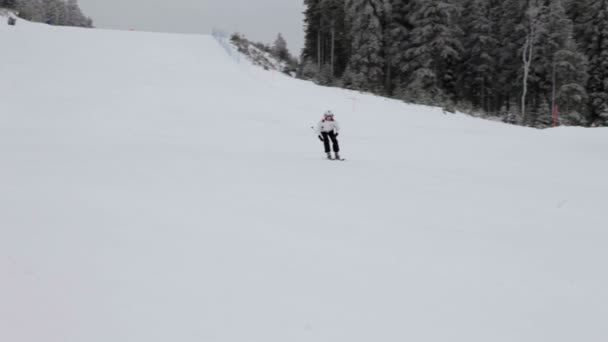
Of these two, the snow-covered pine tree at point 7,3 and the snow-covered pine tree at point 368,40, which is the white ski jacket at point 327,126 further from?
the snow-covered pine tree at point 7,3

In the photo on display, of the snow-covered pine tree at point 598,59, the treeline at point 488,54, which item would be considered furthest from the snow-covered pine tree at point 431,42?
the snow-covered pine tree at point 598,59

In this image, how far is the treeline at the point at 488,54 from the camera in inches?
1471

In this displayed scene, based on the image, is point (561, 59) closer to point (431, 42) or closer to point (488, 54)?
point (488, 54)

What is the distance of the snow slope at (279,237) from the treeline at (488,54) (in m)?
20.3

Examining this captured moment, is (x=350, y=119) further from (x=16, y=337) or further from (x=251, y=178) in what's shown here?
(x=16, y=337)

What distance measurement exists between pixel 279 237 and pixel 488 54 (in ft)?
148

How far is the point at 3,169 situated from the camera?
8398mm

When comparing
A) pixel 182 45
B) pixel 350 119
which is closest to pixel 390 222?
pixel 350 119

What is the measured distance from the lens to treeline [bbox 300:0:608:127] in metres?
37.4

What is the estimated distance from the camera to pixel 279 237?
595cm

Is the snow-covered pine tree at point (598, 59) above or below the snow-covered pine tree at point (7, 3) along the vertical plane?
below

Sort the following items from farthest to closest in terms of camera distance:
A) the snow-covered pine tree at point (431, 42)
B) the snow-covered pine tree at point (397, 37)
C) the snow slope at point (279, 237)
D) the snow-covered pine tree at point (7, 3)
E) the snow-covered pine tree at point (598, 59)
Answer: the snow-covered pine tree at point (397, 37), the snow-covered pine tree at point (598, 59), the snow-covered pine tree at point (431, 42), the snow-covered pine tree at point (7, 3), the snow slope at point (279, 237)

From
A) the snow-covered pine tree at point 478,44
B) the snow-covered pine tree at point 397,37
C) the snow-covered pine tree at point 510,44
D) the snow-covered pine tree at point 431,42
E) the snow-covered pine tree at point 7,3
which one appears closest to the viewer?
the snow-covered pine tree at point 7,3

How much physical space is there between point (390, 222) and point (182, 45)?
29159mm
